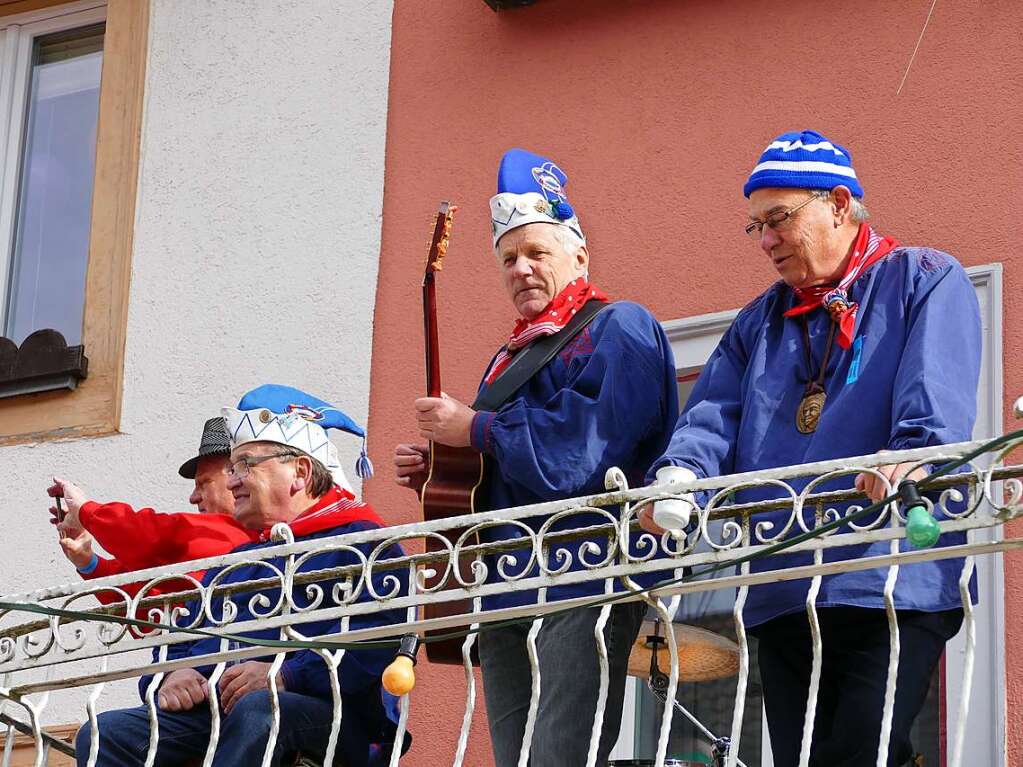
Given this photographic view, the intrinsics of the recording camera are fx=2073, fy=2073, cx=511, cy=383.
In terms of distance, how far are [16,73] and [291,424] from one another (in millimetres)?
3431

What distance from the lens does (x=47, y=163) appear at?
870 centimetres

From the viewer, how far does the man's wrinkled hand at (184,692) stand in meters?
5.51

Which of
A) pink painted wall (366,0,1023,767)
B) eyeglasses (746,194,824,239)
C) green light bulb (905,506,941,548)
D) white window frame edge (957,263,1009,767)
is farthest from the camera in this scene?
pink painted wall (366,0,1023,767)

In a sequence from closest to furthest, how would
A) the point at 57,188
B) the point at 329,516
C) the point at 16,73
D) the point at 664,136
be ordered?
the point at 329,516 → the point at 664,136 → the point at 57,188 → the point at 16,73

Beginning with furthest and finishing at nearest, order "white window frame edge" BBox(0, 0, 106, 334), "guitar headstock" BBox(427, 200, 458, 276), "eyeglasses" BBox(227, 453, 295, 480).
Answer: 1. "white window frame edge" BBox(0, 0, 106, 334)
2. "eyeglasses" BBox(227, 453, 295, 480)
3. "guitar headstock" BBox(427, 200, 458, 276)

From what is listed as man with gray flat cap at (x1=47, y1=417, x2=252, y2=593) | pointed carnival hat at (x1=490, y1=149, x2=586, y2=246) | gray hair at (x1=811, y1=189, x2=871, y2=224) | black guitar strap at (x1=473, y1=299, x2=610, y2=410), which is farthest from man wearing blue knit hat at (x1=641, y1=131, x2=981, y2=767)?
man with gray flat cap at (x1=47, y1=417, x2=252, y2=593)

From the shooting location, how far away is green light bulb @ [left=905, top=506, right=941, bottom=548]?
13.6ft

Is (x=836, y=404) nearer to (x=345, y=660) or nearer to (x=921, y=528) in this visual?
(x=921, y=528)

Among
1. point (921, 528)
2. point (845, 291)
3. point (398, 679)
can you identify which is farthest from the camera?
point (845, 291)

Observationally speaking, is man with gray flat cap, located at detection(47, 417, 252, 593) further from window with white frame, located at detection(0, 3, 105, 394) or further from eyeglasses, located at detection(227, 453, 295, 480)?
window with white frame, located at detection(0, 3, 105, 394)

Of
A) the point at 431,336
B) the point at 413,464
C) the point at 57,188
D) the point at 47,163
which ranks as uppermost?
the point at 47,163

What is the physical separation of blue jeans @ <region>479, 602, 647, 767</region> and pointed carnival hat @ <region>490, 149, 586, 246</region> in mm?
1184

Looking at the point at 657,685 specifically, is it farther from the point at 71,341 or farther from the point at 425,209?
the point at 71,341

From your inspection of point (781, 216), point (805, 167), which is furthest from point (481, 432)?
point (805, 167)
